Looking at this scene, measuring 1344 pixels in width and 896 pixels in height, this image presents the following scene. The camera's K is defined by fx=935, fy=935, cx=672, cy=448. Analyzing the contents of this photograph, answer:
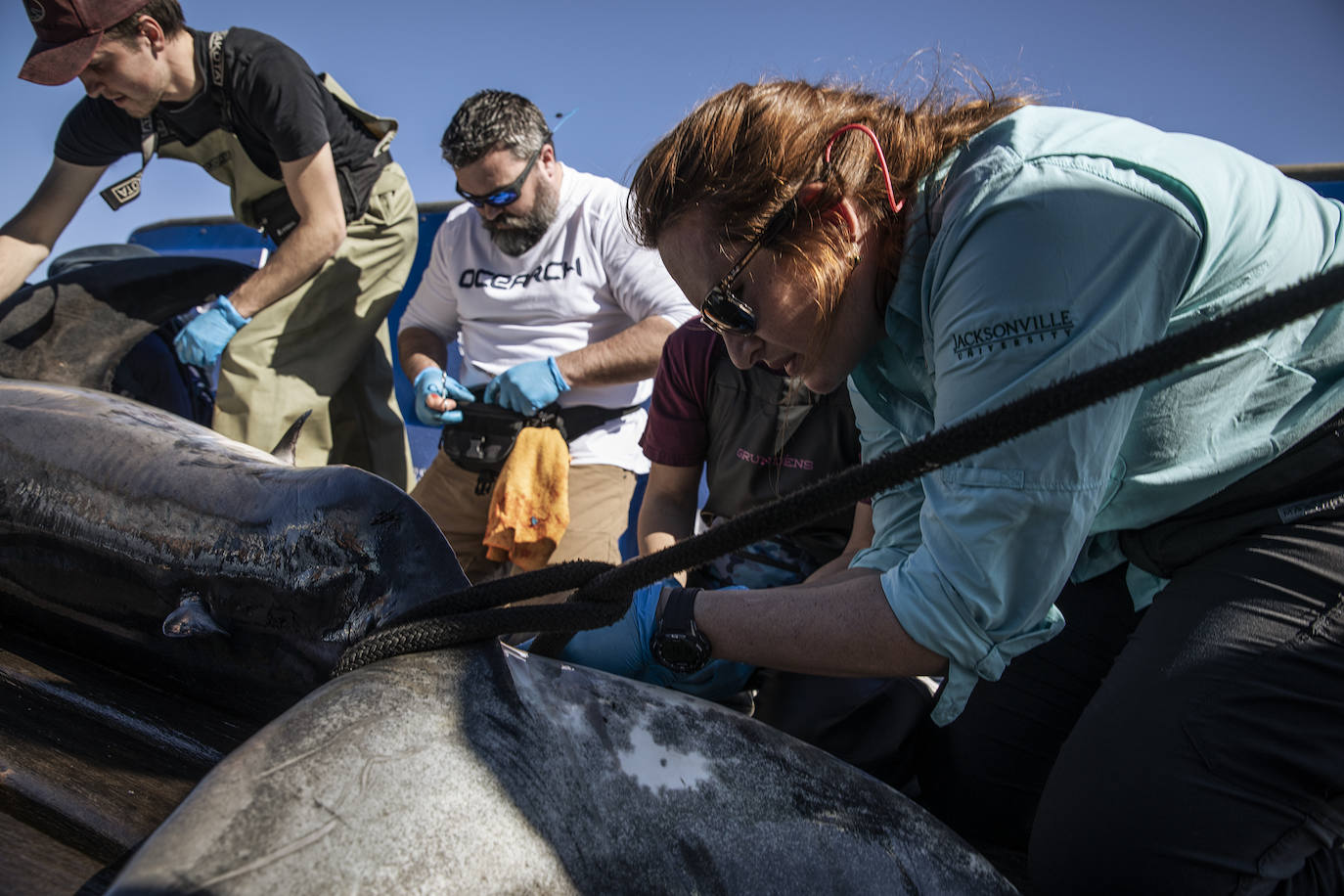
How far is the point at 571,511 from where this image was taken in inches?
139

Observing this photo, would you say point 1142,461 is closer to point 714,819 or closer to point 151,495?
point 714,819

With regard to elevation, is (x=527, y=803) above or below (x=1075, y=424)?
below

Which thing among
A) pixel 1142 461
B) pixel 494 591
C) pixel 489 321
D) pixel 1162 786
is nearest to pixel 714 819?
pixel 494 591

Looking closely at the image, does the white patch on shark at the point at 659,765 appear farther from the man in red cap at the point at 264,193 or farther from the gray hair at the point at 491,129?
the man in red cap at the point at 264,193

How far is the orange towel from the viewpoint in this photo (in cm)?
331

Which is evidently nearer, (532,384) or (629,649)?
(629,649)

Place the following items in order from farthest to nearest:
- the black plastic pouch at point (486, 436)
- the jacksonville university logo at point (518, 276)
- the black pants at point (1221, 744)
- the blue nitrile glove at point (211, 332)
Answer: the blue nitrile glove at point (211, 332) → the jacksonville university logo at point (518, 276) → the black plastic pouch at point (486, 436) → the black pants at point (1221, 744)

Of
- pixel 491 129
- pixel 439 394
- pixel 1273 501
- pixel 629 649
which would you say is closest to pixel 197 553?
pixel 629 649

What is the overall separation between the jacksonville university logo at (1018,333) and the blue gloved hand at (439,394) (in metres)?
2.77

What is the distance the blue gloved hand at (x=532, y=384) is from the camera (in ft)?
11.4

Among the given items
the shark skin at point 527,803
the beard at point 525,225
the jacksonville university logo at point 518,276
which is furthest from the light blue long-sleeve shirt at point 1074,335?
the beard at point 525,225

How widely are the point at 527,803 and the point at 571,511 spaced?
98.4 inches

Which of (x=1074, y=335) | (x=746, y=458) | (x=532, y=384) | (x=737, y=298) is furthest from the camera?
(x=532, y=384)

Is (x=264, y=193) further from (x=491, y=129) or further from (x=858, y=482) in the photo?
(x=858, y=482)
